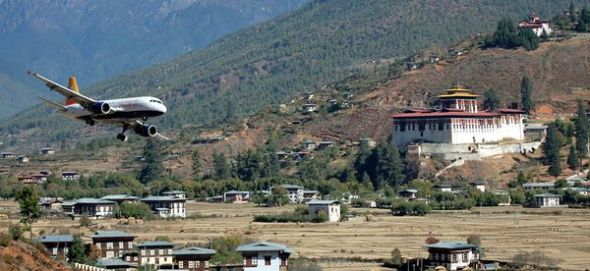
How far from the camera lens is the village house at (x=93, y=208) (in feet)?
513

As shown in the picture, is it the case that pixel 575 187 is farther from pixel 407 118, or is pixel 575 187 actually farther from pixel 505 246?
pixel 505 246

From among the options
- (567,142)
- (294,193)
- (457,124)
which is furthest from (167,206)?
(567,142)

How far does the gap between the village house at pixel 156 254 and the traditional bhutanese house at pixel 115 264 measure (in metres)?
1.41

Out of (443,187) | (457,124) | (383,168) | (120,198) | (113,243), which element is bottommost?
(113,243)

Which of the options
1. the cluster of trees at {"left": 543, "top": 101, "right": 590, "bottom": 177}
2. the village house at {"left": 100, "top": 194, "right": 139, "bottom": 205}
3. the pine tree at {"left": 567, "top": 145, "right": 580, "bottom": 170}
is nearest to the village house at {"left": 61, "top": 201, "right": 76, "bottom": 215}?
the village house at {"left": 100, "top": 194, "right": 139, "bottom": 205}

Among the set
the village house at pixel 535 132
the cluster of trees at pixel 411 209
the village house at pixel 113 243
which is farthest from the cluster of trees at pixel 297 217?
the village house at pixel 535 132

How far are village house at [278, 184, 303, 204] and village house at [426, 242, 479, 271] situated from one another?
69211 mm

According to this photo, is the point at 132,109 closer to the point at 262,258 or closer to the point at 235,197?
the point at 262,258

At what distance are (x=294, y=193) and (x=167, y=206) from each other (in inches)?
869

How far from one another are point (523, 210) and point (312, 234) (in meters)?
31.5

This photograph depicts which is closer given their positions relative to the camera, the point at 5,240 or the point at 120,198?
the point at 5,240

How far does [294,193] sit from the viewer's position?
6973 inches

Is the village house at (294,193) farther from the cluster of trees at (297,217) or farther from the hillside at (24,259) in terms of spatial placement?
the hillside at (24,259)

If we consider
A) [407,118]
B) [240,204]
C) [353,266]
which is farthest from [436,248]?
[407,118]
